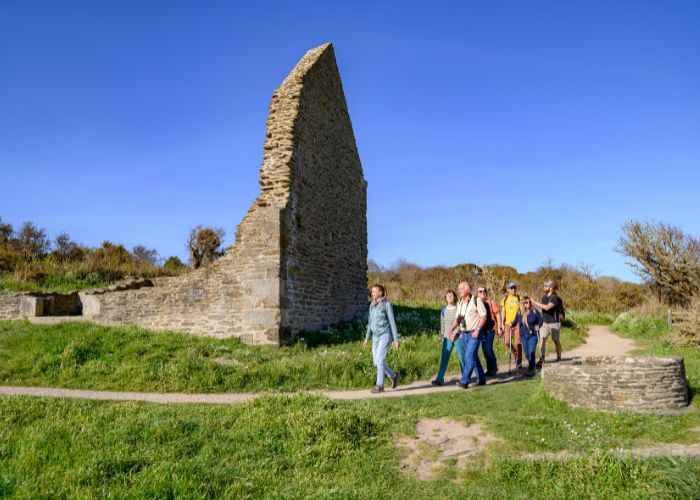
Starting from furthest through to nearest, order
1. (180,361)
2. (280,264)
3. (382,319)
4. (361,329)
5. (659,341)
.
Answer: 1. (659,341)
2. (361,329)
3. (280,264)
4. (180,361)
5. (382,319)

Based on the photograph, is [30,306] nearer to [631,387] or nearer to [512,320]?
[512,320]

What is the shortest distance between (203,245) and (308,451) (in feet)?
84.8

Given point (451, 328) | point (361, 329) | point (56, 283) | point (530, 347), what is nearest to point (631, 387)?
point (451, 328)

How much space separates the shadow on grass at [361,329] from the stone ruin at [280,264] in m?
0.37

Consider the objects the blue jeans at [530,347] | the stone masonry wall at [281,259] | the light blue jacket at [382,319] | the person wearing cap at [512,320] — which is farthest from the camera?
the stone masonry wall at [281,259]

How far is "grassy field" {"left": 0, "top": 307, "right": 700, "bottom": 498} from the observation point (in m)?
4.80

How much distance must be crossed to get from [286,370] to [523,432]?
5.42 meters

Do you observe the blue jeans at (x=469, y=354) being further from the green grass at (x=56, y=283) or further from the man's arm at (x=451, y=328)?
the green grass at (x=56, y=283)

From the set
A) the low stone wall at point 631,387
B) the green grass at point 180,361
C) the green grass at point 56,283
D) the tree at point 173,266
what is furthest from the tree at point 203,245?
the low stone wall at point 631,387

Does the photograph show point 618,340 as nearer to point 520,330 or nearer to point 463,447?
point 520,330

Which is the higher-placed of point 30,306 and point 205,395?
point 30,306

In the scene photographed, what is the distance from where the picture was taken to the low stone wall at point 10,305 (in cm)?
1564

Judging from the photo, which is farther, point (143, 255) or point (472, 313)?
point (143, 255)

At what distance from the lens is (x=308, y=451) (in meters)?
5.75
